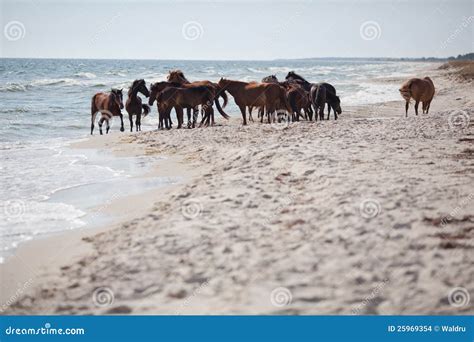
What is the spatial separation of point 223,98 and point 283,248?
474 inches

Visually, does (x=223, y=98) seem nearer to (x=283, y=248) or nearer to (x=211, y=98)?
(x=211, y=98)

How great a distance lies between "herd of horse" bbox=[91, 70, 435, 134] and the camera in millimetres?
15008

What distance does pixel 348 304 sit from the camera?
Answer: 3.54 m

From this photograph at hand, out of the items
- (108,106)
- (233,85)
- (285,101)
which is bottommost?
(108,106)

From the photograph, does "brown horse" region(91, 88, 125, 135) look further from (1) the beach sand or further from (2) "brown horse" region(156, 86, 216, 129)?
(1) the beach sand

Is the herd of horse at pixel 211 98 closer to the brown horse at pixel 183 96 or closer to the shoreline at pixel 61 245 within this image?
the brown horse at pixel 183 96

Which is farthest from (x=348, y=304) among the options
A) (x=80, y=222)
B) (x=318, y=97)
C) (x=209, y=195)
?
(x=318, y=97)

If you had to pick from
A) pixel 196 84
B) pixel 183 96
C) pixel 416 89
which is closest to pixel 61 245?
pixel 183 96

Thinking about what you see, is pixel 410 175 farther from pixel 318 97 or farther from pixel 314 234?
pixel 318 97

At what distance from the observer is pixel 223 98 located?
1597 centimetres

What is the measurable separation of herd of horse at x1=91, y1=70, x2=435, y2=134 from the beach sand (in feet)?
27.0

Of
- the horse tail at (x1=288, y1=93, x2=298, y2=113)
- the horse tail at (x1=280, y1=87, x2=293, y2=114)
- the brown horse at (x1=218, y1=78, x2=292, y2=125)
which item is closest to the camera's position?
the brown horse at (x1=218, y1=78, x2=292, y2=125)

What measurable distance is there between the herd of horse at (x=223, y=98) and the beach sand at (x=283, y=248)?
822cm

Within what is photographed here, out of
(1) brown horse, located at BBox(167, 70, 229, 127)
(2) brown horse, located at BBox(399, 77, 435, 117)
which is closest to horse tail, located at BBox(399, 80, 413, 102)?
(2) brown horse, located at BBox(399, 77, 435, 117)
